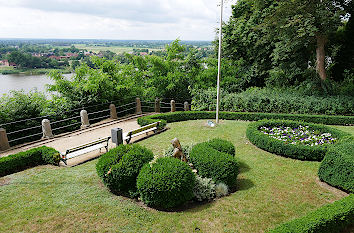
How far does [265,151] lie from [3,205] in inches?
336

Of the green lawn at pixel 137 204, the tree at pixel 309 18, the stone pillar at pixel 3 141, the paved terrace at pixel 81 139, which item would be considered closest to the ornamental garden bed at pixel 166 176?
the green lawn at pixel 137 204

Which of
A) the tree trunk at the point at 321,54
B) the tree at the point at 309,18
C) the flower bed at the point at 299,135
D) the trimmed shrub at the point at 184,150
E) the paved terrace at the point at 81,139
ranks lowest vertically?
the paved terrace at the point at 81,139

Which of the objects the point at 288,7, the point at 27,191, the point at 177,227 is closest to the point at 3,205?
the point at 27,191

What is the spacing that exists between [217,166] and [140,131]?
17.7ft

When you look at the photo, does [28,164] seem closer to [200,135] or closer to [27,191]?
[27,191]

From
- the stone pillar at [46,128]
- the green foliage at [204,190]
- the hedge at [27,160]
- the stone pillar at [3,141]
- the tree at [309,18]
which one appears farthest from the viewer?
the tree at [309,18]

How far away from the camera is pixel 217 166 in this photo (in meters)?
6.45

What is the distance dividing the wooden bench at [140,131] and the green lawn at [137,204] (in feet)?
8.70

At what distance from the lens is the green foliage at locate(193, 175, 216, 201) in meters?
6.03

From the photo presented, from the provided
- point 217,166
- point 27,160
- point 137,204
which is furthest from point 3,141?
point 217,166

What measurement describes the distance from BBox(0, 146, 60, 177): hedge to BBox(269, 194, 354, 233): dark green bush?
7.41 metres

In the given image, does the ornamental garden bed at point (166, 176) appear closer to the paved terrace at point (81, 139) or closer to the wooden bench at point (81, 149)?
the wooden bench at point (81, 149)

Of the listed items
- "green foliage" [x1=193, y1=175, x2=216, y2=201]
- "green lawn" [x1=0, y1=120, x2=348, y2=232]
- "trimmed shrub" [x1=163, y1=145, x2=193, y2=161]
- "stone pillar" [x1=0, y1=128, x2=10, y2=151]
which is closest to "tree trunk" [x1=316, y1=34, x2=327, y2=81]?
"green lawn" [x1=0, y1=120, x2=348, y2=232]

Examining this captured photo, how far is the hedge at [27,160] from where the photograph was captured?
309 inches
